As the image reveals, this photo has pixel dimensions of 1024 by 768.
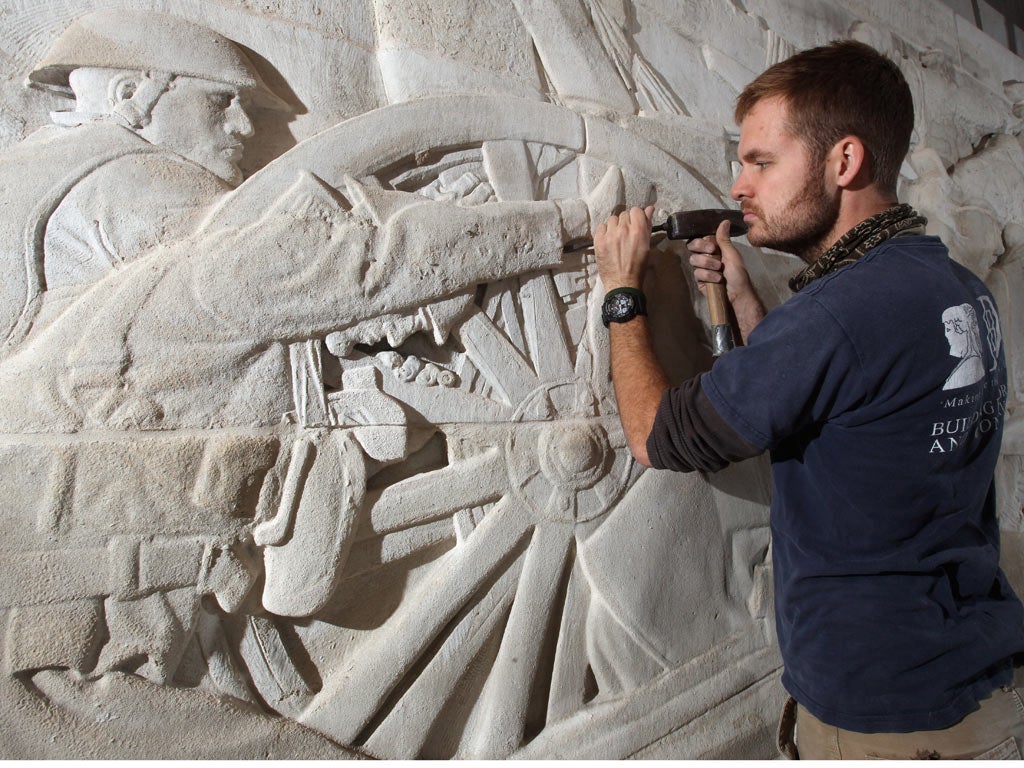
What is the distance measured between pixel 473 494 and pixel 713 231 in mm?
942

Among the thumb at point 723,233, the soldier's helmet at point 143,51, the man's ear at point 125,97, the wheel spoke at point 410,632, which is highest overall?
the soldier's helmet at point 143,51

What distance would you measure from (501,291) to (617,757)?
1.24 meters

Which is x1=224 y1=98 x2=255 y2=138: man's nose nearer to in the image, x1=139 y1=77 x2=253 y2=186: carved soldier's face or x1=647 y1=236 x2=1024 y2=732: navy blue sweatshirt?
x1=139 y1=77 x2=253 y2=186: carved soldier's face

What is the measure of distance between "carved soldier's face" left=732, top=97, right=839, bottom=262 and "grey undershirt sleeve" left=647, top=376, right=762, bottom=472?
424 mm

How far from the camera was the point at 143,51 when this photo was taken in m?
1.57

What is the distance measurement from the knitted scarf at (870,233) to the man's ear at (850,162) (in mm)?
91

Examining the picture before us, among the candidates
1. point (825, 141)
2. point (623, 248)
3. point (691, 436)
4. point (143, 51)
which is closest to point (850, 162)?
point (825, 141)

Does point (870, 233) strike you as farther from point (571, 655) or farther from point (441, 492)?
point (571, 655)

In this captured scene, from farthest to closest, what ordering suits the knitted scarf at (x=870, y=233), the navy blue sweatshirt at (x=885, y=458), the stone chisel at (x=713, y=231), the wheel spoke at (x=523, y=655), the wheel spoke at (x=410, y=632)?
1. the stone chisel at (x=713, y=231)
2. the wheel spoke at (x=523, y=655)
3. the wheel spoke at (x=410, y=632)
4. the knitted scarf at (x=870, y=233)
5. the navy blue sweatshirt at (x=885, y=458)

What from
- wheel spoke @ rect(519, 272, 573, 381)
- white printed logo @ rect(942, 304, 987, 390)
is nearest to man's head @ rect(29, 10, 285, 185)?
wheel spoke @ rect(519, 272, 573, 381)

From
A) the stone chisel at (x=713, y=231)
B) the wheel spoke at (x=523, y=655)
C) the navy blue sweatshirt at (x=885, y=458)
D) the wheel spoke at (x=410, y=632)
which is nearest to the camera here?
the navy blue sweatshirt at (x=885, y=458)

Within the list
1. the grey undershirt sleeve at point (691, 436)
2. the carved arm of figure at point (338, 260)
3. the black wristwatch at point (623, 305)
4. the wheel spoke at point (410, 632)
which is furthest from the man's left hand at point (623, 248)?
the wheel spoke at point (410, 632)

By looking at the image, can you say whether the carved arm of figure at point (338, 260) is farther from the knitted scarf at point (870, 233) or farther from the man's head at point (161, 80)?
the knitted scarf at point (870, 233)

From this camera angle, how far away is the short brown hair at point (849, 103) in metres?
1.53
